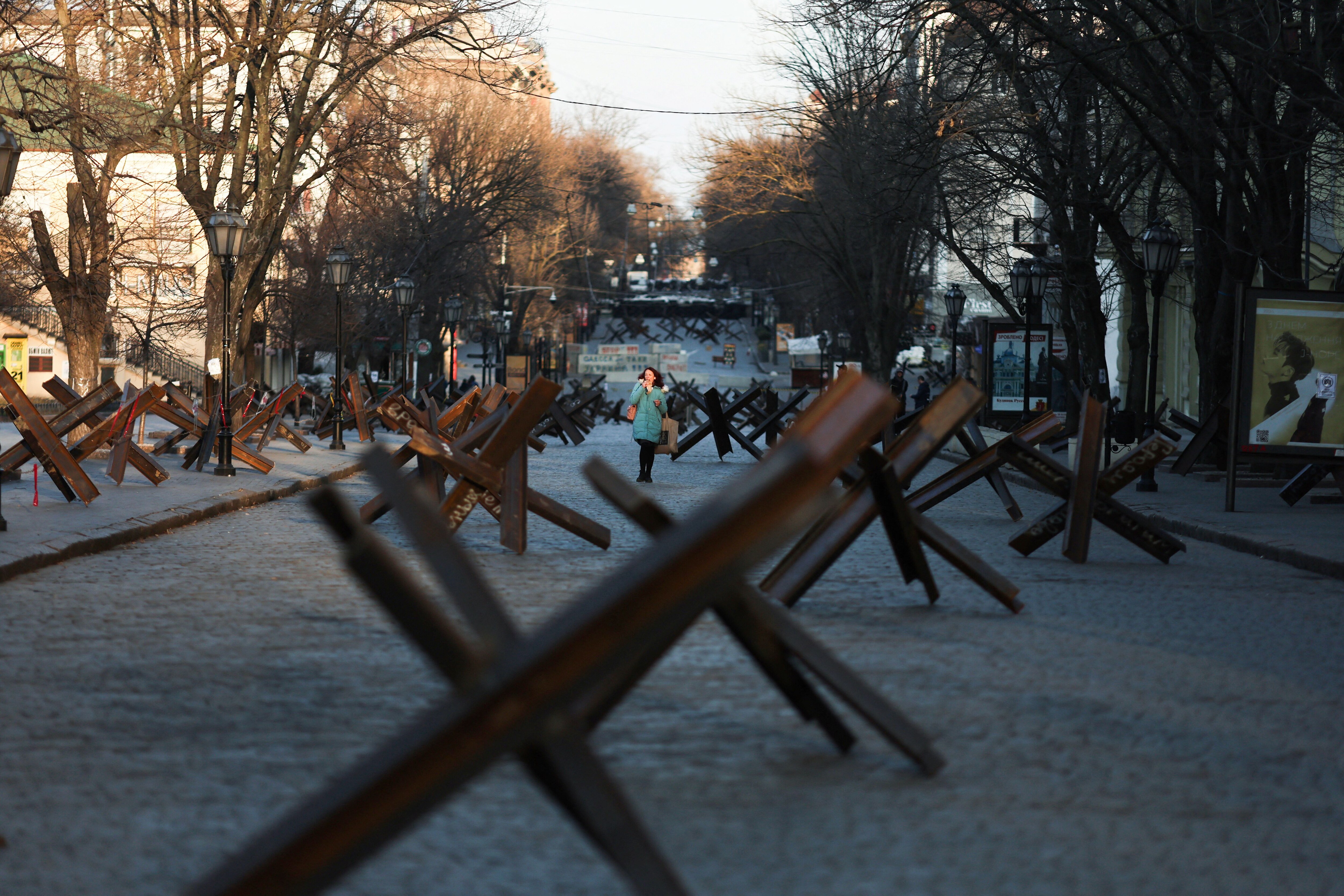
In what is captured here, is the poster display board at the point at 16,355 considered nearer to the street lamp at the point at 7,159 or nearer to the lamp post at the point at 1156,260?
the street lamp at the point at 7,159

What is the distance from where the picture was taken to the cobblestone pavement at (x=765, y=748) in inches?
162

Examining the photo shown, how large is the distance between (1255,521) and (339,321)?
711 inches

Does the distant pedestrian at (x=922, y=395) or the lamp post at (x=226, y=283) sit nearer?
the lamp post at (x=226, y=283)

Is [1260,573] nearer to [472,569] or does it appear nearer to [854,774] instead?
[854,774]

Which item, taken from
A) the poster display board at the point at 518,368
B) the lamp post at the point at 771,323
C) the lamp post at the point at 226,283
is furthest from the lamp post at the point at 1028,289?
the lamp post at the point at 771,323

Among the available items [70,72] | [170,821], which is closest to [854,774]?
[170,821]

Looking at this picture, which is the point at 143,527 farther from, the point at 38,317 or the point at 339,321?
the point at 38,317

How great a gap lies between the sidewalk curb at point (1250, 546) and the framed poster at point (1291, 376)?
117 cm

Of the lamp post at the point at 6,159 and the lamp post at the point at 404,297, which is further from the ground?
the lamp post at the point at 6,159

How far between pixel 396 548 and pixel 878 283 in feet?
105

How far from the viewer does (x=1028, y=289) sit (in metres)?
30.0

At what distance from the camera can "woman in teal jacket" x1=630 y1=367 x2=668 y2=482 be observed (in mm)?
21078

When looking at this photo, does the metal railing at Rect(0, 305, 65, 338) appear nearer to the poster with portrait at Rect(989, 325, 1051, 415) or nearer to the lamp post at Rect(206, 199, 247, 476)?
the lamp post at Rect(206, 199, 247, 476)

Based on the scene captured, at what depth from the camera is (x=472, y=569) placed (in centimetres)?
312
